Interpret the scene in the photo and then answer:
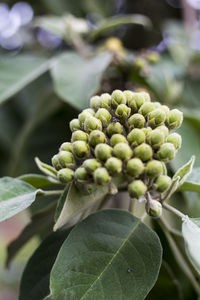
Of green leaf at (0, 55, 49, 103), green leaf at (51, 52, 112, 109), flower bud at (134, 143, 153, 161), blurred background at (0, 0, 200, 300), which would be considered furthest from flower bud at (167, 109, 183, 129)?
green leaf at (0, 55, 49, 103)

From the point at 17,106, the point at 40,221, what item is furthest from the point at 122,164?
Answer: the point at 17,106

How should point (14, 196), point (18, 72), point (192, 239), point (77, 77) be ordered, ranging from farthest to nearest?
point (18, 72) < point (77, 77) < point (14, 196) < point (192, 239)

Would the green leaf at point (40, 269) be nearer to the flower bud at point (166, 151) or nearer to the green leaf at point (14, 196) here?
the green leaf at point (14, 196)

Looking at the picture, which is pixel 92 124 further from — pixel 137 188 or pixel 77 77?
pixel 77 77

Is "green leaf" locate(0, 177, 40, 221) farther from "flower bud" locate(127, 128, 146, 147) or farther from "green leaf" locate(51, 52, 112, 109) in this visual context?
"green leaf" locate(51, 52, 112, 109)

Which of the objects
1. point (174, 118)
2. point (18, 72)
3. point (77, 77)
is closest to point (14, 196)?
point (174, 118)
